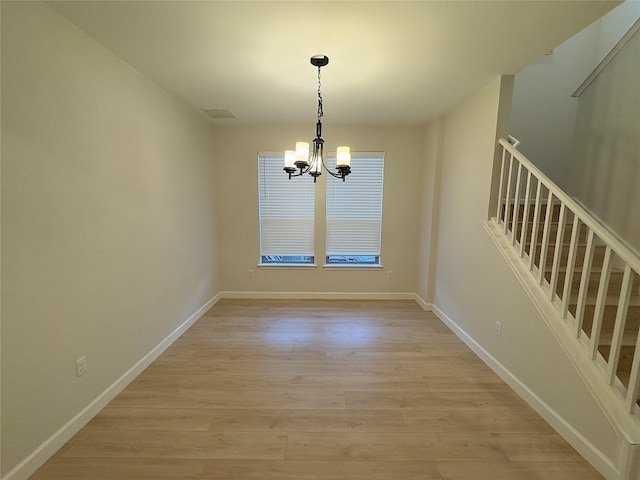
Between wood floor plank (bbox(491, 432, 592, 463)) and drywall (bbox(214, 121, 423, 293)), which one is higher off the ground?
drywall (bbox(214, 121, 423, 293))

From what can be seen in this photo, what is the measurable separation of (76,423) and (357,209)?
12.1 ft

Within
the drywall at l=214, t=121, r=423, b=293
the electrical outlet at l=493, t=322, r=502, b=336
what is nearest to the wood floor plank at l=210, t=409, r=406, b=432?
the electrical outlet at l=493, t=322, r=502, b=336

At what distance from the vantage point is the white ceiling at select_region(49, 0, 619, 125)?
160 centimetres

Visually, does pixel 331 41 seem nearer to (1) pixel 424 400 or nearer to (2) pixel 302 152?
(2) pixel 302 152

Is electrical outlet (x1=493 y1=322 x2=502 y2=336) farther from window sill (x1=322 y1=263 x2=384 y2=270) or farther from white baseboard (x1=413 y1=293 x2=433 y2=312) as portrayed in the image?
window sill (x1=322 y1=263 x2=384 y2=270)

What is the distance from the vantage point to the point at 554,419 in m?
1.82

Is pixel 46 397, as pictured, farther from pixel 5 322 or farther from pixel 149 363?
pixel 149 363

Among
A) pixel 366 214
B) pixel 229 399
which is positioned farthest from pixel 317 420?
pixel 366 214

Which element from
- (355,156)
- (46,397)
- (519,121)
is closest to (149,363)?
(46,397)

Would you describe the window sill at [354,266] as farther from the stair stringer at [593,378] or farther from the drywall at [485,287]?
the stair stringer at [593,378]

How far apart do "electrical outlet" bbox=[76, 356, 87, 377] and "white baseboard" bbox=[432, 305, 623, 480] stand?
10.6 ft

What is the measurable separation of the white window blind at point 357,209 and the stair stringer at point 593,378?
2.16 m

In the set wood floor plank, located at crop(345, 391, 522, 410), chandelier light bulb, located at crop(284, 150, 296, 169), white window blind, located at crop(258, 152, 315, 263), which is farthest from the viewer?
white window blind, located at crop(258, 152, 315, 263)

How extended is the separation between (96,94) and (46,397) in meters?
1.99
